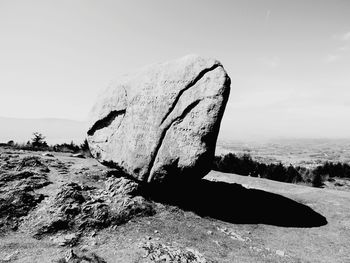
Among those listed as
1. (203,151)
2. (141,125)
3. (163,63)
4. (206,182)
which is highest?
(163,63)

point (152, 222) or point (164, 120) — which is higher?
point (164, 120)

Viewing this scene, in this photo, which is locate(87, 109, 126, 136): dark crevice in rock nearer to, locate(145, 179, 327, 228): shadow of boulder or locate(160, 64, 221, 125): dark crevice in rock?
locate(160, 64, 221, 125): dark crevice in rock

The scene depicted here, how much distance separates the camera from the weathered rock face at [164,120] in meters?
6.99

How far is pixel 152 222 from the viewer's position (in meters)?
6.58

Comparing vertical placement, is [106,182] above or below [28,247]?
above

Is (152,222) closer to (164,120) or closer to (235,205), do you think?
(164,120)

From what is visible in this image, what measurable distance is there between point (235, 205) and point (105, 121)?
558 cm

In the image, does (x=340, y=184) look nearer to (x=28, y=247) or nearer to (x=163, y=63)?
(x=163, y=63)

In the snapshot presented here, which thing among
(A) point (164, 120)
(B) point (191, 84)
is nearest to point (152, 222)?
(A) point (164, 120)

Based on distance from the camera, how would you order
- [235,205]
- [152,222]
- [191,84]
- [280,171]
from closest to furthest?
[152,222] < [191,84] < [235,205] < [280,171]

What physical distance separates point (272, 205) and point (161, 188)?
422cm

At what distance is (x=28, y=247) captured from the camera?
17.6 ft

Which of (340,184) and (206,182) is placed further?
(340,184)

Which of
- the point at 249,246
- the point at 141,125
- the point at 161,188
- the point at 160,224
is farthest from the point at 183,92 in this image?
the point at 249,246
